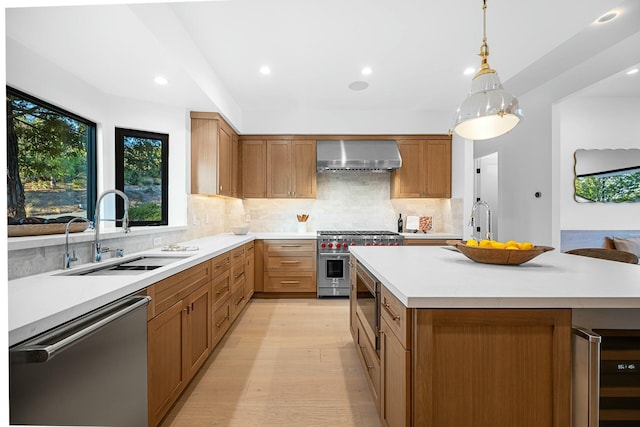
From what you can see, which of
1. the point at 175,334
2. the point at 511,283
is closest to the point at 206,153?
the point at 175,334

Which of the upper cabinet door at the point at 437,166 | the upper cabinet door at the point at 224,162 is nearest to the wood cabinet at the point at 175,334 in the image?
the upper cabinet door at the point at 224,162

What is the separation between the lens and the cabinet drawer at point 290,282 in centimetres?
405

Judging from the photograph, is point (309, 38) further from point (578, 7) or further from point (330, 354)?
point (330, 354)

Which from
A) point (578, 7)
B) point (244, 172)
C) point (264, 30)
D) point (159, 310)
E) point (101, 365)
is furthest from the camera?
point (244, 172)

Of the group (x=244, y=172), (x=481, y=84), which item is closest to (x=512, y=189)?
(x=481, y=84)

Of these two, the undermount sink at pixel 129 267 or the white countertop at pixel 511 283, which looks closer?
the white countertop at pixel 511 283

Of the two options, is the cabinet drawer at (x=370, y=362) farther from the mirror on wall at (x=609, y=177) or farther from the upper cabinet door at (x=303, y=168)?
the mirror on wall at (x=609, y=177)

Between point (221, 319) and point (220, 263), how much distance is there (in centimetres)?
50

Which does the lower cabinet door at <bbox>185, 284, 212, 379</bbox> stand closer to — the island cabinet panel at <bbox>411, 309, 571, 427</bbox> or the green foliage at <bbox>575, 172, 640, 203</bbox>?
A: the island cabinet panel at <bbox>411, 309, 571, 427</bbox>

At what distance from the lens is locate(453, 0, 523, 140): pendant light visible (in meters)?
1.54

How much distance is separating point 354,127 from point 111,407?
4.07m

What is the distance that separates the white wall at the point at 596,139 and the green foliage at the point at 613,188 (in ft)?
0.30

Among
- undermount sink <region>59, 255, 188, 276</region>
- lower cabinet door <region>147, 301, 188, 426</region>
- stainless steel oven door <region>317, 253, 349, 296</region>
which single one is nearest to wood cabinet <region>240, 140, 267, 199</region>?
stainless steel oven door <region>317, 253, 349, 296</region>

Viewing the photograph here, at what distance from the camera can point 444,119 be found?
4.39 metres
